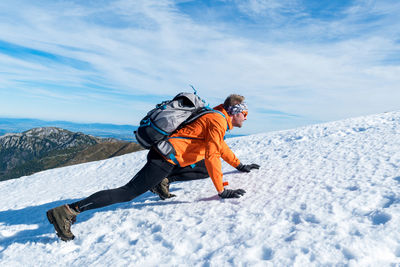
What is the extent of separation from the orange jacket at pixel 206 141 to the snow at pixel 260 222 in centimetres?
86

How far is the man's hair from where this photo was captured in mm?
4957

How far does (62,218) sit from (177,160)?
222 cm

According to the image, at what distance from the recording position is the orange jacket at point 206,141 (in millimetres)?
4594

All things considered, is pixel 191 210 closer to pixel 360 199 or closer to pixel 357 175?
pixel 360 199

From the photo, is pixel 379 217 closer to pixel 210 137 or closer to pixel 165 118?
pixel 210 137

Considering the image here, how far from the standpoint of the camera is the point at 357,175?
16.6ft

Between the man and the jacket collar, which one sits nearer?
the man

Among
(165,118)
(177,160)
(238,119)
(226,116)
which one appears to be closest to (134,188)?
(177,160)

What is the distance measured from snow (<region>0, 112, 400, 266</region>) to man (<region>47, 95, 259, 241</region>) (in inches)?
24.2

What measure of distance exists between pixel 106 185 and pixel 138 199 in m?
4.03

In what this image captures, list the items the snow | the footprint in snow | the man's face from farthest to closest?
the man's face, the footprint in snow, the snow

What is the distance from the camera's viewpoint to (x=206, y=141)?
4699mm

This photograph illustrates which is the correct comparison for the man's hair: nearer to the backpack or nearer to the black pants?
the backpack

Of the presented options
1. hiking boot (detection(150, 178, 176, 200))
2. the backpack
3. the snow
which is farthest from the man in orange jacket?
hiking boot (detection(150, 178, 176, 200))
